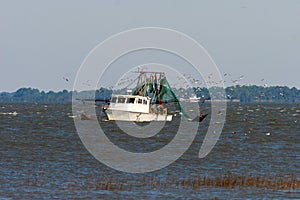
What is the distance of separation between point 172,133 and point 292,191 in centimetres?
4978

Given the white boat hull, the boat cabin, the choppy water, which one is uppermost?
the boat cabin

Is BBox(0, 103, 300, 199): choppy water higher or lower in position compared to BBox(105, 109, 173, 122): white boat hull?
lower

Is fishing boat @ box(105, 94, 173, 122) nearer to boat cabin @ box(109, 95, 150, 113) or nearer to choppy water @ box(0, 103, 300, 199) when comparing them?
boat cabin @ box(109, 95, 150, 113)

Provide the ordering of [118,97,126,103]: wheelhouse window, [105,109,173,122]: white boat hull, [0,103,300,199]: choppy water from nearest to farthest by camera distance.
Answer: [0,103,300,199]: choppy water, [105,109,173,122]: white boat hull, [118,97,126,103]: wheelhouse window

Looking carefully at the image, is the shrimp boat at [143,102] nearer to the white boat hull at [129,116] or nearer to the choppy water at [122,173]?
the white boat hull at [129,116]

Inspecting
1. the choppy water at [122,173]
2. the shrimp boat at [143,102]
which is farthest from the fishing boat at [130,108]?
the choppy water at [122,173]

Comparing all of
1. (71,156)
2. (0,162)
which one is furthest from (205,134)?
(0,162)

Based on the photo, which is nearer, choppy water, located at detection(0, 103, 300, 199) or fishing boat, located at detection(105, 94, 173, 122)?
choppy water, located at detection(0, 103, 300, 199)

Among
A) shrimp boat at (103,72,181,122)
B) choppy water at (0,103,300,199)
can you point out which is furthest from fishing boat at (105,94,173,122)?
choppy water at (0,103,300,199)

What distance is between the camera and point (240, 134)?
8544 cm

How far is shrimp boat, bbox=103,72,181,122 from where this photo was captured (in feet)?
317

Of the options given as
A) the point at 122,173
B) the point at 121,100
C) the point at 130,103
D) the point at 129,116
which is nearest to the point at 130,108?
the point at 130,103

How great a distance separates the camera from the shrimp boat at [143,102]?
96.5 m

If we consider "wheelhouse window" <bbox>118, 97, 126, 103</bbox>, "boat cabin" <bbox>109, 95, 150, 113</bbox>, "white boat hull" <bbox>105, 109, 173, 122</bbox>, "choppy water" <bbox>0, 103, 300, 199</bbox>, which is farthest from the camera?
"wheelhouse window" <bbox>118, 97, 126, 103</bbox>
